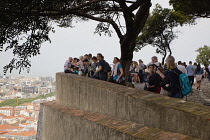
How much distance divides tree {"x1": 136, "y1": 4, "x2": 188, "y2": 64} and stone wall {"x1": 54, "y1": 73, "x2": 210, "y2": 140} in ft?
80.6

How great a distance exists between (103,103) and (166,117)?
196 centimetres

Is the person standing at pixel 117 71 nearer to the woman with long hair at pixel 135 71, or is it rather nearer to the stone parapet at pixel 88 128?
the stone parapet at pixel 88 128

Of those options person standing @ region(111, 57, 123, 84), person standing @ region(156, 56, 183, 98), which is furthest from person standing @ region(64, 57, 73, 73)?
person standing @ region(156, 56, 183, 98)

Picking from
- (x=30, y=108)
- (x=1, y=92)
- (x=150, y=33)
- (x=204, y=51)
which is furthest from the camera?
(x=1, y=92)

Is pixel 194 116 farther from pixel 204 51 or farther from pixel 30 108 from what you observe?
pixel 30 108

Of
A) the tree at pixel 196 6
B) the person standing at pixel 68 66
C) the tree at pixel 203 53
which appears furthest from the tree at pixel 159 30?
the tree at pixel 203 53

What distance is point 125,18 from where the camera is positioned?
10836mm

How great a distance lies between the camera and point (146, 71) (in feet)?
29.4

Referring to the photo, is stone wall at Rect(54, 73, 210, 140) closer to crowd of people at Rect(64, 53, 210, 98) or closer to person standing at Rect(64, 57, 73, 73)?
crowd of people at Rect(64, 53, 210, 98)

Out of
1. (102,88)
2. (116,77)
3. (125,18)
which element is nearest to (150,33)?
(125,18)

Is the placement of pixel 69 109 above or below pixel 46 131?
above

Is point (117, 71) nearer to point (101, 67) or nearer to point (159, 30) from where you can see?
point (101, 67)

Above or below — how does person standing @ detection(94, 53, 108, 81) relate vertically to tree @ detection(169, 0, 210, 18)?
below

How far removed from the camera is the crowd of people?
20.4ft
